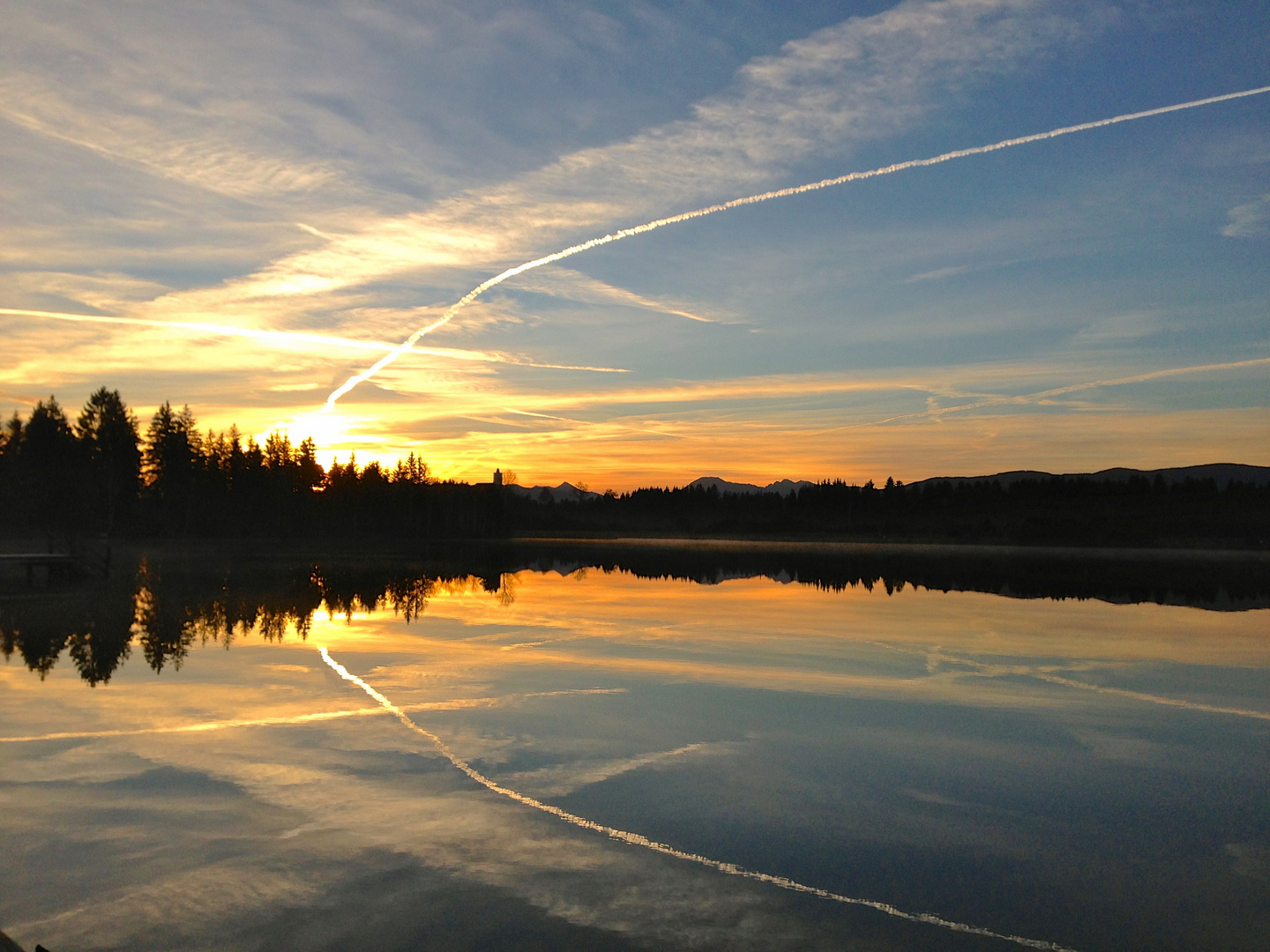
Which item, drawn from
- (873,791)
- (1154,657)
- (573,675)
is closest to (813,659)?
(573,675)

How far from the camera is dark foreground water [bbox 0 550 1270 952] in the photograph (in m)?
7.40

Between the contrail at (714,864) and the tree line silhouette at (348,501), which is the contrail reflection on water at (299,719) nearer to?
the contrail at (714,864)

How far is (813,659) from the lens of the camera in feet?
68.8

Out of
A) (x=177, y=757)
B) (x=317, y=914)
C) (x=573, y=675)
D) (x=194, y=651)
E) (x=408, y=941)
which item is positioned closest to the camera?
(x=408, y=941)

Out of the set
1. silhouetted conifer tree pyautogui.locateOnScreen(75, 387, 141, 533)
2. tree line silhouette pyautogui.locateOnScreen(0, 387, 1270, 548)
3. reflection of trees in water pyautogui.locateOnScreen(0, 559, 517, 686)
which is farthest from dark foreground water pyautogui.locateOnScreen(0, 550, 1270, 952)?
silhouetted conifer tree pyautogui.locateOnScreen(75, 387, 141, 533)

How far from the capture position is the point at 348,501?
142 m

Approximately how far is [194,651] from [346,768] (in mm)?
11318

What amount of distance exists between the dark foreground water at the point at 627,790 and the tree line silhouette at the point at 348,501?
38.9 m

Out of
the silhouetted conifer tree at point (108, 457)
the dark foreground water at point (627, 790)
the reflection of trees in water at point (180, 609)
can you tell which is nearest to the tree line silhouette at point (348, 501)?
the silhouetted conifer tree at point (108, 457)

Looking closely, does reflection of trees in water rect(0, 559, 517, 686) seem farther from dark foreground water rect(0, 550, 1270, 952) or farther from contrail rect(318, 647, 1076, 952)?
contrail rect(318, 647, 1076, 952)

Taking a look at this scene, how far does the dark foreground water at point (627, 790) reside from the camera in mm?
7402

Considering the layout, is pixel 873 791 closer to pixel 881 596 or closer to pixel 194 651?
pixel 194 651

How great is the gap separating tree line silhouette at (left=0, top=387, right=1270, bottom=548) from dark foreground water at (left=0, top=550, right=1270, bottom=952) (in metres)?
38.9

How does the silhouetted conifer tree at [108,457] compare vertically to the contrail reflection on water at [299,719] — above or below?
above
